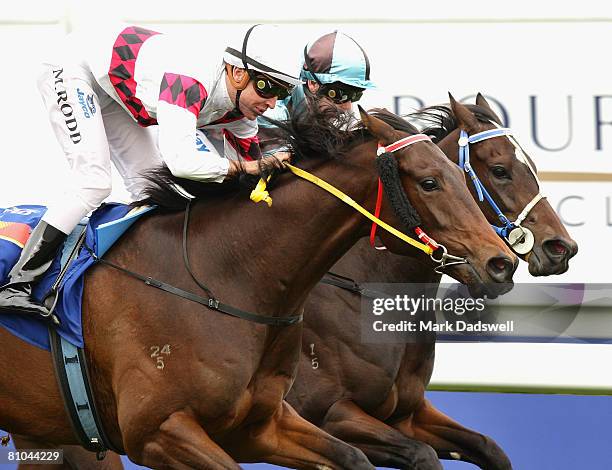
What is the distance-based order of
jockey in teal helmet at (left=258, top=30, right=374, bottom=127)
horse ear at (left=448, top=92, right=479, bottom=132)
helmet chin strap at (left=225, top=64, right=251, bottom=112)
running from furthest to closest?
horse ear at (left=448, top=92, right=479, bottom=132)
jockey in teal helmet at (left=258, top=30, right=374, bottom=127)
helmet chin strap at (left=225, top=64, right=251, bottom=112)

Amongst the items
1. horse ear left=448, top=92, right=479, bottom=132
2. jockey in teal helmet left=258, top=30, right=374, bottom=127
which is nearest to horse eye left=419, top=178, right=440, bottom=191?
jockey in teal helmet left=258, top=30, right=374, bottom=127

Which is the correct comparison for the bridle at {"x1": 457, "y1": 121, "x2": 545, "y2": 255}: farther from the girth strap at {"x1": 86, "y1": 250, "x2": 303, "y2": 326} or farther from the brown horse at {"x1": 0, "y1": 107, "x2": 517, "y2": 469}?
the girth strap at {"x1": 86, "y1": 250, "x2": 303, "y2": 326}

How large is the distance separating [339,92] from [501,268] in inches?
50.7

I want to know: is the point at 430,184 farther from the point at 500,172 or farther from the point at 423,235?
the point at 500,172

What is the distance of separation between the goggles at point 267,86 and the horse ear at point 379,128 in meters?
0.25

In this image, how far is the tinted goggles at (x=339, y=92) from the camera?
177 inches

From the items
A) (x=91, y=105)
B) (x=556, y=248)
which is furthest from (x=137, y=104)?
(x=556, y=248)

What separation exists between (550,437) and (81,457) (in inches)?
90.7

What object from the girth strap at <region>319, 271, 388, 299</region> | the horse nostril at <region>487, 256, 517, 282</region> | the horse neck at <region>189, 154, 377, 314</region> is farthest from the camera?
the girth strap at <region>319, 271, 388, 299</region>

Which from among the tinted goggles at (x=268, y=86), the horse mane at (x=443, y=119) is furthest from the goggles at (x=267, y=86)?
the horse mane at (x=443, y=119)

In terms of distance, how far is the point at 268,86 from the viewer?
3.80 m

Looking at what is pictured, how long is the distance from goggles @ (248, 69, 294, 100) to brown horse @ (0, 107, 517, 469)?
0.39 feet

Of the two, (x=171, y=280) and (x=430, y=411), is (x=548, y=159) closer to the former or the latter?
(x=430, y=411)

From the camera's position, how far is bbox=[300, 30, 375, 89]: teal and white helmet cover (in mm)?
4465
